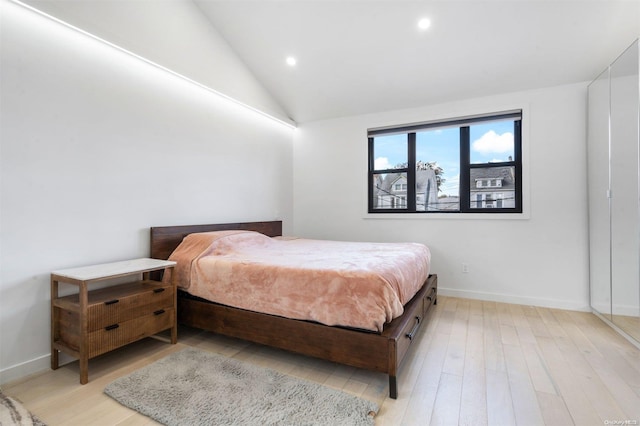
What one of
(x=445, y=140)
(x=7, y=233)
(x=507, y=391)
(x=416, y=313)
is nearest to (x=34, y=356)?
(x=7, y=233)

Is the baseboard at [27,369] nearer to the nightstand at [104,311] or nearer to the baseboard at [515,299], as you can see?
the nightstand at [104,311]

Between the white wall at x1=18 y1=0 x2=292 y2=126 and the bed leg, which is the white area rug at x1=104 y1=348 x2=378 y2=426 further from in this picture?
the white wall at x1=18 y1=0 x2=292 y2=126

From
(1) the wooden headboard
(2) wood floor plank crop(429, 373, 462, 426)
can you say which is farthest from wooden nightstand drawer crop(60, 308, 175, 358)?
(2) wood floor plank crop(429, 373, 462, 426)

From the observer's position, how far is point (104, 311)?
192 centimetres

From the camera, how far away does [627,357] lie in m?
2.12

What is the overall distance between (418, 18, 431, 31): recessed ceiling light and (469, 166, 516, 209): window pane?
1.75m

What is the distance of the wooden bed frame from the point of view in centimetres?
173

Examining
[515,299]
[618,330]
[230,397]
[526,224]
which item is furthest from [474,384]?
[526,224]

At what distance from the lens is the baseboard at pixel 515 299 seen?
3136mm

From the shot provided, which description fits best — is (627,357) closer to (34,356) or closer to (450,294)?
(450,294)

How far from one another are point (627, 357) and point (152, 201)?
3967mm

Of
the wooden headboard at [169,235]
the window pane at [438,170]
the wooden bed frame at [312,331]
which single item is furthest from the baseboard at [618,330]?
the wooden headboard at [169,235]

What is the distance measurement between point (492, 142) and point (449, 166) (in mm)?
550

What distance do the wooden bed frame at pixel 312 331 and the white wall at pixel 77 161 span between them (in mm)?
402
